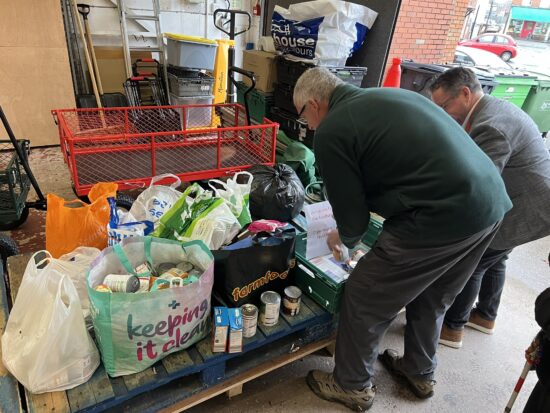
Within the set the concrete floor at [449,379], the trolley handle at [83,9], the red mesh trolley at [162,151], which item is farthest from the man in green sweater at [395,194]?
the trolley handle at [83,9]

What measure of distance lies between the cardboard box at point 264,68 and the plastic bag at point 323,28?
21 centimetres

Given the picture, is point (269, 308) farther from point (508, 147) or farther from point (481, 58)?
point (481, 58)

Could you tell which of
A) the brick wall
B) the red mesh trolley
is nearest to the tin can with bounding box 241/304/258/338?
the red mesh trolley

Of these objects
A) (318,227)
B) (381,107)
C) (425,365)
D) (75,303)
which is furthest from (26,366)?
(425,365)

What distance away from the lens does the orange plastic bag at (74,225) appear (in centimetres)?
184

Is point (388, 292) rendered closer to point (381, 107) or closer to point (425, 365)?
point (425, 365)

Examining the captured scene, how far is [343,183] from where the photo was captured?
1.38 m

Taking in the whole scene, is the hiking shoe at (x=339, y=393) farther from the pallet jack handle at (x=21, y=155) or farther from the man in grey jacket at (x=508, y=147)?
the pallet jack handle at (x=21, y=155)

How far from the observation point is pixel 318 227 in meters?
1.92

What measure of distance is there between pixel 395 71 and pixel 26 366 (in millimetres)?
3516

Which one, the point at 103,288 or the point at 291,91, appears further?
the point at 291,91

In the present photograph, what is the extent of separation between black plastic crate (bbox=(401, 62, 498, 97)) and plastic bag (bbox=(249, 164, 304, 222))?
1975 mm

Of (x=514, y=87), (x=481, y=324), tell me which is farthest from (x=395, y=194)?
(x=514, y=87)

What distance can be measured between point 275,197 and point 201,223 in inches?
25.5
